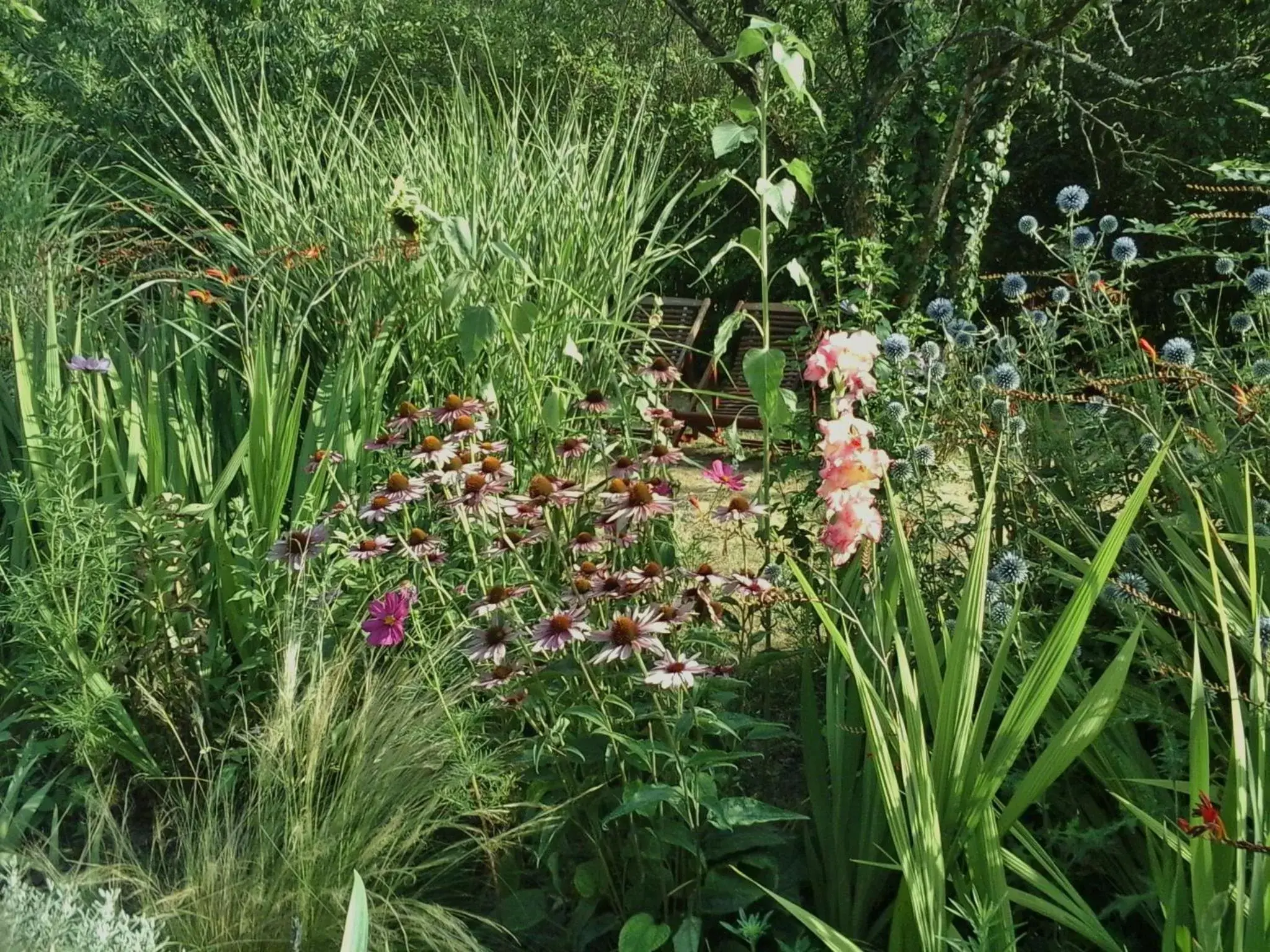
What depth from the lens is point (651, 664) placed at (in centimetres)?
212

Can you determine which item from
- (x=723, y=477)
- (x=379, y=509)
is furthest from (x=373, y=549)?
(x=723, y=477)

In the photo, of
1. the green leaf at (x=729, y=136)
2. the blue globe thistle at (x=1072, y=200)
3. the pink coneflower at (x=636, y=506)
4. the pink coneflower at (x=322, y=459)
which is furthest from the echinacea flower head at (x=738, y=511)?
the blue globe thistle at (x=1072, y=200)

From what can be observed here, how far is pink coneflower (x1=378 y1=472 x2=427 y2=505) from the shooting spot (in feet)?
7.14

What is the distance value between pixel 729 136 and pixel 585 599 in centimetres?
96

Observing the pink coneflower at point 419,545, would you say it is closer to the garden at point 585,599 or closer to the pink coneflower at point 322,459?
the garden at point 585,599

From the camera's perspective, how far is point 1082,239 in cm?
292

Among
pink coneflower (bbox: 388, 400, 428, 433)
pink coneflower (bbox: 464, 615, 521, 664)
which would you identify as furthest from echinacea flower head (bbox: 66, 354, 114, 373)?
pink coneflower (bbox: 464, 615, 521, 664)

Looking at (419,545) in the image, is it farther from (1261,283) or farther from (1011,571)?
(1261,283)

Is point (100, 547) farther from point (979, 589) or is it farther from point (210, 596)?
point (979, 589)

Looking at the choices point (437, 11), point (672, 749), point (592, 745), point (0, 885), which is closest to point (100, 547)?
point (0, 885)

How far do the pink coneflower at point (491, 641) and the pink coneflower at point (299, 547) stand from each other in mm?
353

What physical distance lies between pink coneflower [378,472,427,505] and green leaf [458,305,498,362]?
26cm

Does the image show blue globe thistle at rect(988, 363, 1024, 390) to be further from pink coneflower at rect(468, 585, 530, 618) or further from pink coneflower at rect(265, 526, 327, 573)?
Result: pink coneflower at rect(265, 526, 327, 573)

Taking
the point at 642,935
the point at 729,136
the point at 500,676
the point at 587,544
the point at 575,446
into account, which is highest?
the point at 729,136
